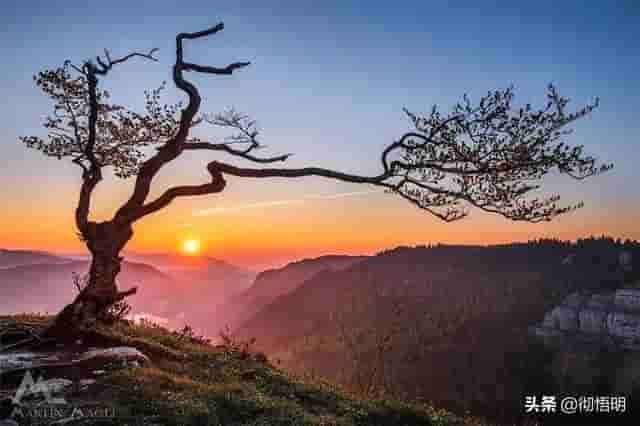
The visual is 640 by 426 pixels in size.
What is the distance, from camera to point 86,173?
1722 cm

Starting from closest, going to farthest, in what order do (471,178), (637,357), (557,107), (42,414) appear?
(42,414)
(557,107)
(471,178)
(637,357)

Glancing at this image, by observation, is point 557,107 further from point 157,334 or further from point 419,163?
point 157,334

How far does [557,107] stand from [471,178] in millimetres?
3257

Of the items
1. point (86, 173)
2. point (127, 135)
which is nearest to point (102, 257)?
point (86, 173)

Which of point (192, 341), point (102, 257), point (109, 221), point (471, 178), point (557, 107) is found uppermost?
point (557, 107)

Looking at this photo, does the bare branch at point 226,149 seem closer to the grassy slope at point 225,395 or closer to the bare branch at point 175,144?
the bare branch at point 175,144

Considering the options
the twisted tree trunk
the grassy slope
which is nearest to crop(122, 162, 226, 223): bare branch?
the twisted tree trunk

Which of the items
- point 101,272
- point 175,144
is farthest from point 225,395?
point 175,144

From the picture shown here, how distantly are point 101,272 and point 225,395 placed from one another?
8.48 meters

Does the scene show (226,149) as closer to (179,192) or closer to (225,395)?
(179,192)

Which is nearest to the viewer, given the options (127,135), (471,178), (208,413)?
(208,413)

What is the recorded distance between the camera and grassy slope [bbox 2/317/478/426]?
375 inches

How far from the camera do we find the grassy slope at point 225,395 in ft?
31.3

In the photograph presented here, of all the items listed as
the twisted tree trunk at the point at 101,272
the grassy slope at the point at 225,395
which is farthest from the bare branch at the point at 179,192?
the grassy slope at the point at 225,395
